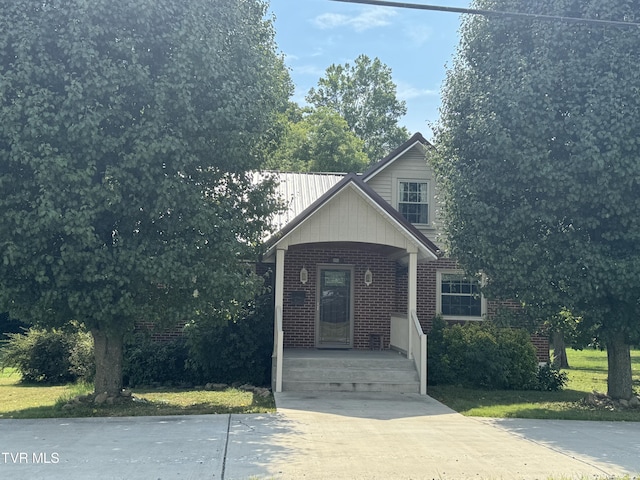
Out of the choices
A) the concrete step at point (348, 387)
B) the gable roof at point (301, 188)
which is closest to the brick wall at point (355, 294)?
the gable roof at point (301, 188)

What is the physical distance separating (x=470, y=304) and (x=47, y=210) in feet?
39.1

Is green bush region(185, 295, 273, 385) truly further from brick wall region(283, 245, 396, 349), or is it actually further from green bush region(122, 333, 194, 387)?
brick wall region(283, 245, 396, 349)

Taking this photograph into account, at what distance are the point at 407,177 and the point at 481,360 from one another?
5667mm

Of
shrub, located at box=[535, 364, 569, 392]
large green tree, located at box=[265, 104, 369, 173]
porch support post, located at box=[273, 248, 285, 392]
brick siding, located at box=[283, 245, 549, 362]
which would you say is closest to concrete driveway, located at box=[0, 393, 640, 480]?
porch support post, located at box=[273, 248, 285, 392]

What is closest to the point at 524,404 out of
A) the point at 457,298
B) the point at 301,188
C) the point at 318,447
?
the point at 457,298

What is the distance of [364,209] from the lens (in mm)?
13297

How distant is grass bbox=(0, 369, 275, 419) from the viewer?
10062 millimetres

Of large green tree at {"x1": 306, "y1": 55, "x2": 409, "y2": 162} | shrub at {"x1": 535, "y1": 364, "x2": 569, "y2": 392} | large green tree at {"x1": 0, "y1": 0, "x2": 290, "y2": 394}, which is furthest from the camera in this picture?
large green tree at {"x1": 306, "y1": 55, "x2": 409, "y2": 162}

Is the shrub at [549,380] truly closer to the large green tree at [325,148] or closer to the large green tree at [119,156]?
the large green tree at [119,156]

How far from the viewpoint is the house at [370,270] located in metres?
13.3

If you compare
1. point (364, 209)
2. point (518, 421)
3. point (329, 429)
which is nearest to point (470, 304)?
point (364, 209)

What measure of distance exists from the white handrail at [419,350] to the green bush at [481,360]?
109cm

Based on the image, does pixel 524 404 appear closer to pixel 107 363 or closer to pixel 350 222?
pixel 350 222

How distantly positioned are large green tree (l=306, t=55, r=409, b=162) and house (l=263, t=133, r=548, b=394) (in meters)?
28.8
